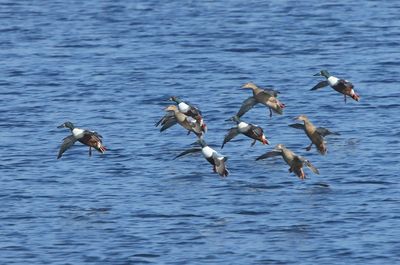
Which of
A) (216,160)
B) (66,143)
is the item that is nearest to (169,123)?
(66,143)

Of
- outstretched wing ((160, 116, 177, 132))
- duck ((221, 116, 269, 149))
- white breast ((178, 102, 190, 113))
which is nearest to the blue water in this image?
outstretched wing ((160, 116, 177, 132))

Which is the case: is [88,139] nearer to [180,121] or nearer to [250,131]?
[180,121]

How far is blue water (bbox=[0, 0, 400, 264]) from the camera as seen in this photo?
31750 mm

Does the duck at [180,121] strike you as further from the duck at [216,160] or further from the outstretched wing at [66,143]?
the outstretched wing at [66,143]

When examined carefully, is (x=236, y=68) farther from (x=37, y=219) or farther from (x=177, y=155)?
(x=37, y=219)

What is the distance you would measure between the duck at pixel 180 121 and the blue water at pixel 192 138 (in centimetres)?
73

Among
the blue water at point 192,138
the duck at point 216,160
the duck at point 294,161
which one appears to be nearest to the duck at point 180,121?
the blue water at point 192,138

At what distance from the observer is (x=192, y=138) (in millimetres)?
42969

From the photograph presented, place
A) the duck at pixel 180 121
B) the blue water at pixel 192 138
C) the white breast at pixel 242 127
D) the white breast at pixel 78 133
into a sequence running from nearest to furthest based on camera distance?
the blue water at pixel 192 138 < the white breast at pixel 78 133 < the white breast at pixel 242 127 < the duck at pixel 180 121

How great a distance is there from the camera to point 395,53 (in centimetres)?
5884

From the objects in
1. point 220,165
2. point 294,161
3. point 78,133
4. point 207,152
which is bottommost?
point 294,161

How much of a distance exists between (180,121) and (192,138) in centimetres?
238

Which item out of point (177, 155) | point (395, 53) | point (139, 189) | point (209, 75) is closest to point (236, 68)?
point (209, 75)

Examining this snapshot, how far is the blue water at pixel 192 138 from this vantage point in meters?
31.8
